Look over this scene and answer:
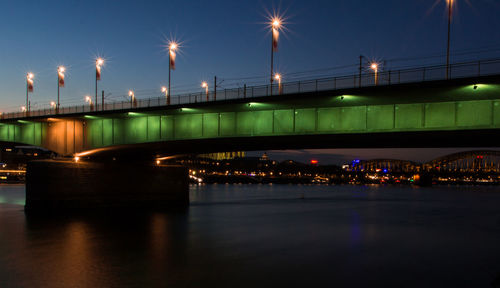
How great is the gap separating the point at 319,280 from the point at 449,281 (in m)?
5.74

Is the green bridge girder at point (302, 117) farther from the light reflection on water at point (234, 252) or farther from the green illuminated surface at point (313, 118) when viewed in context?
the light reflection on water at point (234, 252)

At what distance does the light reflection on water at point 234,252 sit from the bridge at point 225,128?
11.3 feet

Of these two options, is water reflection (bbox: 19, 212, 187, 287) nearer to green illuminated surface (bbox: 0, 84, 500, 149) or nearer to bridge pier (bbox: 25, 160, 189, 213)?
bridge pier (bbox: 25, 160, 189, 213)

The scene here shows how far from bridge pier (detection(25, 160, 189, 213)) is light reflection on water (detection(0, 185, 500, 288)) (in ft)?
5.25

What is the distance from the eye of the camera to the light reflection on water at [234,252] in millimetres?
20297

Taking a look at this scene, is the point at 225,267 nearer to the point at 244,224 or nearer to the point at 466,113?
the point at 466,113

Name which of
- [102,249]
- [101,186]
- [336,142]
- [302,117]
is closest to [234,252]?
[102,249]

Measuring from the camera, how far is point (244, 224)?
4175 cm

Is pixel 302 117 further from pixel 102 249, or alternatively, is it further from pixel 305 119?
pixel 102 249

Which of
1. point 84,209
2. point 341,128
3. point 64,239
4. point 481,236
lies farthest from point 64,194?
point 481,236

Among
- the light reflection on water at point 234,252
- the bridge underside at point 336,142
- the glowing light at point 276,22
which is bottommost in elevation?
the light reflection on water at point 234,252

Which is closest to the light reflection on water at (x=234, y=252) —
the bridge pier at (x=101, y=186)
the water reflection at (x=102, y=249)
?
the water reflection at (x=102, y=249)

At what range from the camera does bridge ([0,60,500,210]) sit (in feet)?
89.9

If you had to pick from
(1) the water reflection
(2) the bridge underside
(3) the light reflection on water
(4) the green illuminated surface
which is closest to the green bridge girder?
(4) the green illuminated surface
